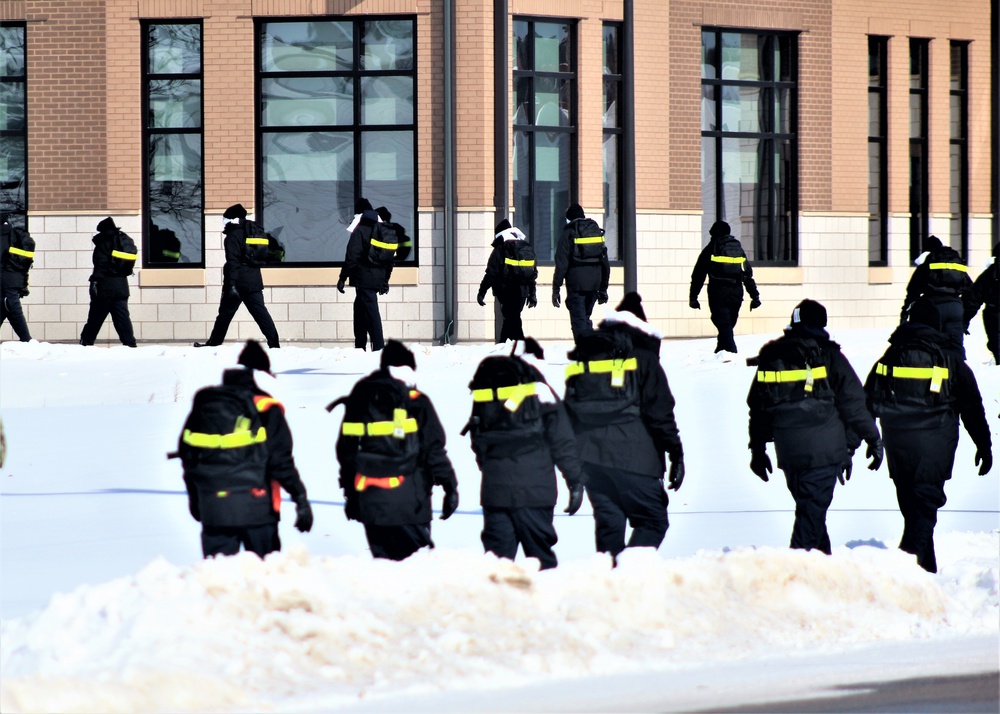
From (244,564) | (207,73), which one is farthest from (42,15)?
(244,564)

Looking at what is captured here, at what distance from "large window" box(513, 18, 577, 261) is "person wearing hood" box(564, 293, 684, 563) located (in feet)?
45.5

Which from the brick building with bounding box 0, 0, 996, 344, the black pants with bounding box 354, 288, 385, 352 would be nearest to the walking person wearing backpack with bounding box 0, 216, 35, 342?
the brick building with bounding box 0, 0, 996, 344

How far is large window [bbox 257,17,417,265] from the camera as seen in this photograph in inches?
857

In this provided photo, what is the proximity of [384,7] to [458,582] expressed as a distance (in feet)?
51.9

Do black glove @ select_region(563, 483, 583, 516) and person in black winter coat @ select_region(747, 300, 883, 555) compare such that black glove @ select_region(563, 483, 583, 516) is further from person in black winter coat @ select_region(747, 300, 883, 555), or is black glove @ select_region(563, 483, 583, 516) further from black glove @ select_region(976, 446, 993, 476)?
black glove @ select_region(976, 446, 993, 476)

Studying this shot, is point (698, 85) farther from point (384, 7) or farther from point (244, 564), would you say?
point (244, 564)

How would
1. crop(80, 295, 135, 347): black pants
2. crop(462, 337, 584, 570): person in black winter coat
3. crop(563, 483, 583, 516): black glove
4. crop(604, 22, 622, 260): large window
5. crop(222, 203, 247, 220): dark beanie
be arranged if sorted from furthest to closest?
crop(604, 22, 622, 260): large window, crop(80, 295, 135, 347): black pants, crop(222, 203, 247, 220): dark beanie, crop(563, 483, 583, 516): black glove, crop(462, 337, 584, 570): person in black winter coat

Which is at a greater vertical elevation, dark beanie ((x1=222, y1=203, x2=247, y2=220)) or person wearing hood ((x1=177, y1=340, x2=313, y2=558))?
dark beanie ((x1=222, y1=203, x2=247, y2=220))

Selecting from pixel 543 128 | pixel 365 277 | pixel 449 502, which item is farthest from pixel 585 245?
pixel 449 502

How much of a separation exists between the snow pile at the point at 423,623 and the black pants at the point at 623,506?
525 mm

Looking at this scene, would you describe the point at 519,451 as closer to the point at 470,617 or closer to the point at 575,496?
the point at 575,496

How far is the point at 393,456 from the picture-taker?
736 cm

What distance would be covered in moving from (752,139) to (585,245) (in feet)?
24.9

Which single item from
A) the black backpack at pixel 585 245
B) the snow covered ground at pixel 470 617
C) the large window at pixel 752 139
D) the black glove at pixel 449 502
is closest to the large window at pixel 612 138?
the large window at pixel 752 139
